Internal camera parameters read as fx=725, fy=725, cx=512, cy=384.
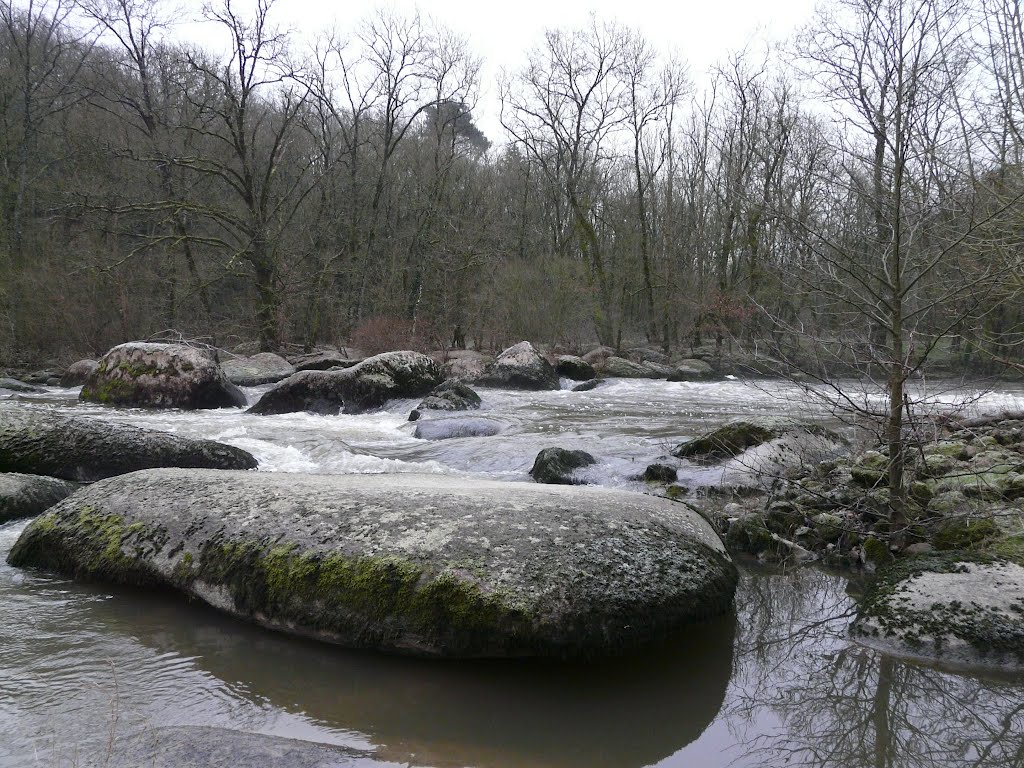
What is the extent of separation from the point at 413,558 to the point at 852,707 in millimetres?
1946

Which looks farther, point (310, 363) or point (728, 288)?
point (728, 288)

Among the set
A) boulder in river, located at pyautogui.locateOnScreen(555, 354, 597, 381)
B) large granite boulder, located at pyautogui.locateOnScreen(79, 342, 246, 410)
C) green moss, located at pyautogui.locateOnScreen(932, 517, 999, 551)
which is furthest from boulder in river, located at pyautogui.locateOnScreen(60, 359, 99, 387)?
green moss, located at pyautogui.locateOnScreen(932, 517, 999, 551)

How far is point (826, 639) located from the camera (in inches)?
141

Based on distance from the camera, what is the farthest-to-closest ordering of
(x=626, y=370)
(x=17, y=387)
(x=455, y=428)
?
(x=626, y=370) → (x=17, y=387) → (x=455, y=428)

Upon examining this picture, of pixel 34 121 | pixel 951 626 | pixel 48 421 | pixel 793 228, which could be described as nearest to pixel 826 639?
pixel 951 626

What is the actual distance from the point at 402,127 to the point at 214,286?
28.4 feet

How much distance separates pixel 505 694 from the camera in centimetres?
294

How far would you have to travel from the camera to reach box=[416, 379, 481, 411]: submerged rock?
12.0 meters

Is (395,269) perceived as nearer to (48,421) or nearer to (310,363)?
(310,363)

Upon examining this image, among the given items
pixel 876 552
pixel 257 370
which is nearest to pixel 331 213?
pixel 257 370

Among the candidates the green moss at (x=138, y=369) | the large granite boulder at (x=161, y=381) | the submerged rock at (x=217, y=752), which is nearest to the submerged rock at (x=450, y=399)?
the large granite boulder at (x=161, y=381)

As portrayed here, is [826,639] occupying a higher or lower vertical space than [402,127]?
lower

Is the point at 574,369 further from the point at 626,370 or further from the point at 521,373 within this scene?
the point at 626,370

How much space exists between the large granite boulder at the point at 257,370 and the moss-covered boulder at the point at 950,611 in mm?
13741
